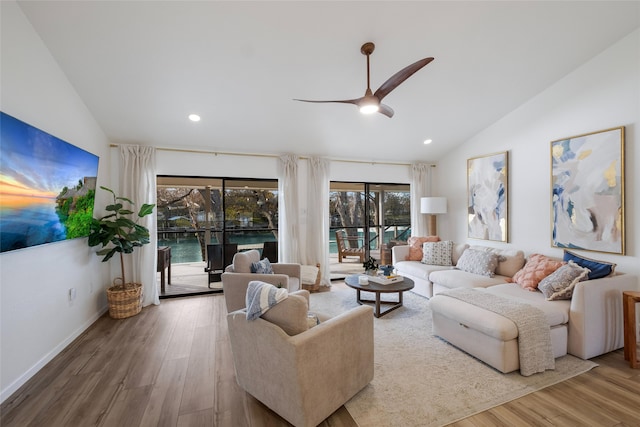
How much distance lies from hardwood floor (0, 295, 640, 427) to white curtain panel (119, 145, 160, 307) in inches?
48.3

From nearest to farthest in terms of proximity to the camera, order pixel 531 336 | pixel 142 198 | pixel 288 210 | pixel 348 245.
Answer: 1. pixel 531 336
2. pixel 142 198
3. pixel 288 210
4. pixel 348 245

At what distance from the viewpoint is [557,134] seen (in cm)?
376

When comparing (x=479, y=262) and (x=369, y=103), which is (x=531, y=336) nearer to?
(x=479, y=262)

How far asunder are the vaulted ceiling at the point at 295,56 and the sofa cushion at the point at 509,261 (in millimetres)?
2209

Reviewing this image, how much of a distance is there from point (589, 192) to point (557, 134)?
0.90m

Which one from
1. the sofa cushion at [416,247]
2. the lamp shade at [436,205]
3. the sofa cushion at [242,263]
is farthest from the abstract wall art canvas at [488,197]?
the sofa cushion at [242,263]

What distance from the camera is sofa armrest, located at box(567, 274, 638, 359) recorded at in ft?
8.56

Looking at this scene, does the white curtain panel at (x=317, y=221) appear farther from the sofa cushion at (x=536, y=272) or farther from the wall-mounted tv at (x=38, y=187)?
the wall-mounted tv at (x=38, y=187)

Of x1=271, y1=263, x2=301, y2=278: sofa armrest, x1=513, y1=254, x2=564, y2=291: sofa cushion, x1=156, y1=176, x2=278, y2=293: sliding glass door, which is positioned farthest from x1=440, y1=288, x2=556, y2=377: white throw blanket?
x1=156, y1=176, x2=278, y2=293: sliding glass door

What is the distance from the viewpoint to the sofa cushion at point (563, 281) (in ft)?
9.35

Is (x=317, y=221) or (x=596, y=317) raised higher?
(x=317, y=221)

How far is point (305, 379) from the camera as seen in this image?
1709 millimetres

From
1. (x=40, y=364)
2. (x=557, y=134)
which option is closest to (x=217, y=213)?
(x=40, y=364)

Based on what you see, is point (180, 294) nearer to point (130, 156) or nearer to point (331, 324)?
point (130, 156)
